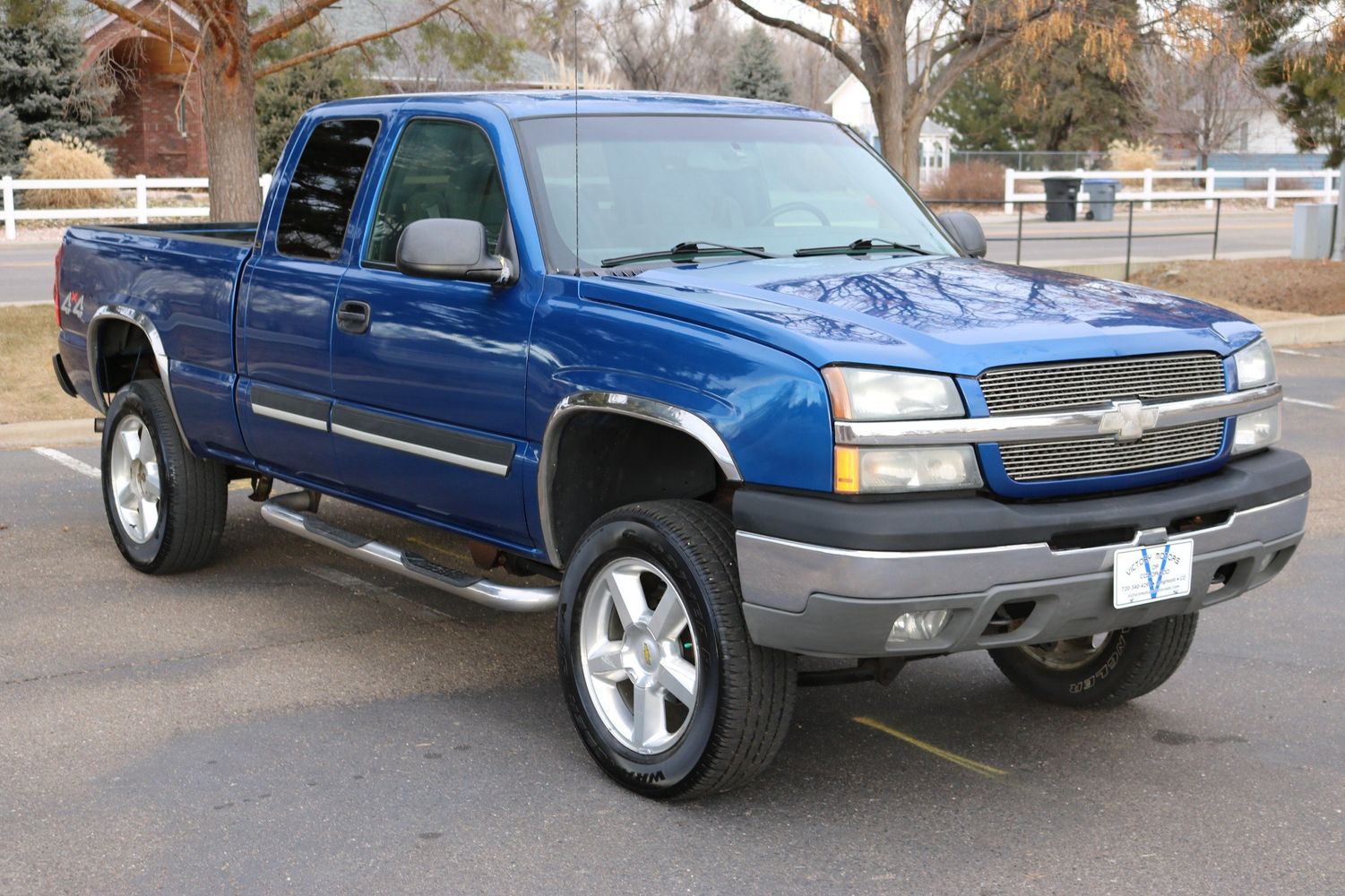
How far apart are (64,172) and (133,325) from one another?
93.6 ft

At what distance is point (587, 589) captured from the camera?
15.0ft

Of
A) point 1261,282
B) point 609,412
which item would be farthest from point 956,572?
point 1261,282

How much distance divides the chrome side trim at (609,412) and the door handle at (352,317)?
3.44 feet

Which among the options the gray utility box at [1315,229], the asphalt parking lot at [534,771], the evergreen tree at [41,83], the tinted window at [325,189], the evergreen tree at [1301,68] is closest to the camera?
the asphalt parking lot at [534,771]

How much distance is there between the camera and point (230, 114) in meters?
12.9

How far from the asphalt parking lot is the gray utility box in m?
16.6

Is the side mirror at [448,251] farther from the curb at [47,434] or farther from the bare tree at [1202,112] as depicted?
the bare tree at [1202,112]

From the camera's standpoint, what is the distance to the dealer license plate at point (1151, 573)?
4137 mm

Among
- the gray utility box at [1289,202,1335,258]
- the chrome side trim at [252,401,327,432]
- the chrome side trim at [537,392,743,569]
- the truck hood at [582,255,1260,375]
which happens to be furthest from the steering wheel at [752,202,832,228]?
the gray utility box at [1289,202,1335,258]

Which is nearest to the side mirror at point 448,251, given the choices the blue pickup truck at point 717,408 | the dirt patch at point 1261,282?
the blue pickup truck at point 717,408

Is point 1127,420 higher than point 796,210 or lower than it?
lower

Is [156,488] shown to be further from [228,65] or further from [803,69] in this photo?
[803,69]

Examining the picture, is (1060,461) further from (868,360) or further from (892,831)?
(892,831)

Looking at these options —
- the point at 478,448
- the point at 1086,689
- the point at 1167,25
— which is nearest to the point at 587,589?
the point at 478,448
